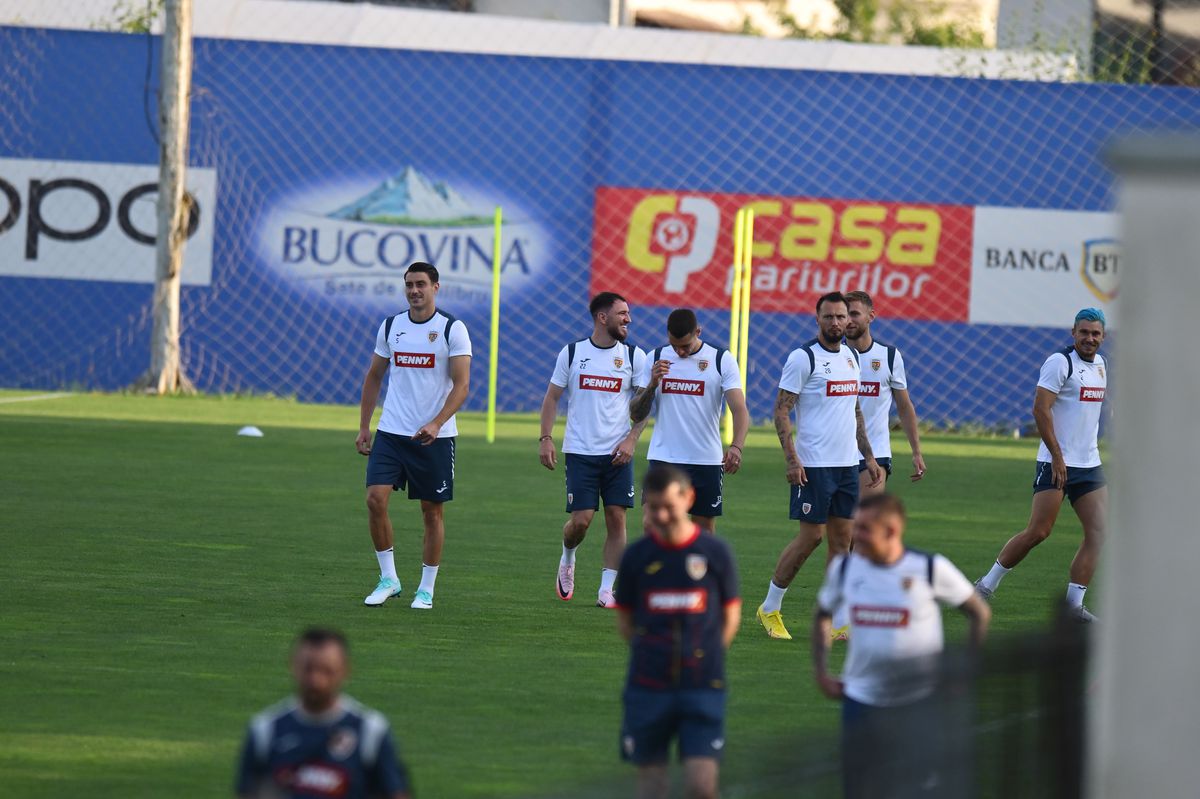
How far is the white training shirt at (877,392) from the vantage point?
13.1 metres

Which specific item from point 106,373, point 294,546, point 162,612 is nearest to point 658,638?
point 162,612

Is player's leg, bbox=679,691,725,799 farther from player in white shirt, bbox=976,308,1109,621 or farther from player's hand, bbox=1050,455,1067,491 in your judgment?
player in white shirt, bbox=976,308,1109,621

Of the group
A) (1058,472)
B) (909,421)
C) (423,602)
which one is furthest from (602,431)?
(1058,472)

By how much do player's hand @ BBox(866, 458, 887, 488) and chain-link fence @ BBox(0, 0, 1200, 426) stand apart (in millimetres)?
16084

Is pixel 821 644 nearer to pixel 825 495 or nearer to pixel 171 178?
pixel 825 495

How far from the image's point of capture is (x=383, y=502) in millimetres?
12109

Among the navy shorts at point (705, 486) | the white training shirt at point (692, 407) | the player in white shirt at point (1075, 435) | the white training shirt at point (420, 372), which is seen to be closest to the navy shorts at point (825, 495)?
the navy shorts at point (705, 486)

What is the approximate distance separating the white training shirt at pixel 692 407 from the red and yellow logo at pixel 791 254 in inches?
670

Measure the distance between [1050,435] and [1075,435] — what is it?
0.26 metres

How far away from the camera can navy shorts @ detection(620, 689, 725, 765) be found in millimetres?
6617

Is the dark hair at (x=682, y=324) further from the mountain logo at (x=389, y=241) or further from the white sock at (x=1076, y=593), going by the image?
the mountain logo at (x=389, y=241)

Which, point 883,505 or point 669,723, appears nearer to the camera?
point 669,723

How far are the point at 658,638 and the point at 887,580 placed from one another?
876 mm

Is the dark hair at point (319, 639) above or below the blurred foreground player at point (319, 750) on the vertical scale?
above
